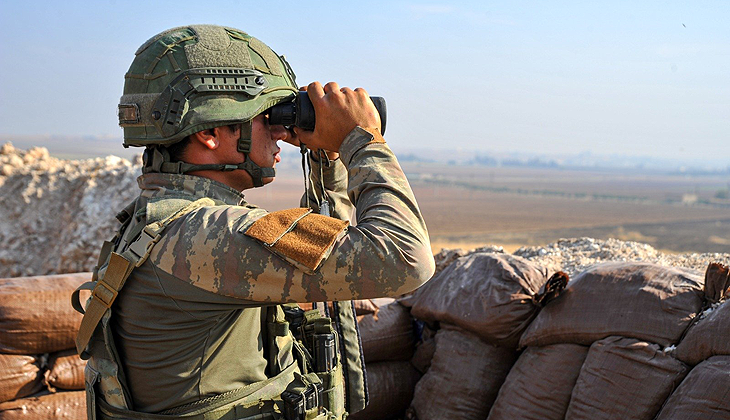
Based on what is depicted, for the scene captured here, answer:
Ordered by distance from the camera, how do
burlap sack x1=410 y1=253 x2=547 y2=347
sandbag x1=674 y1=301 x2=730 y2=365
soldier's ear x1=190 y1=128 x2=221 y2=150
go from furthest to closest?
burlap sack x1=410 y1=253 x2=547 y2=347 < sandbag x1=674 y1=301 x2=730 y2=365 < soldier's ear x1=190 y1=128 x2=221 y2=150

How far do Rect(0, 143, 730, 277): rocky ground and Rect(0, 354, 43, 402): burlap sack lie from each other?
3.48m

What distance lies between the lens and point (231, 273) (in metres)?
1.45

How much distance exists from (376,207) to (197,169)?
21.1 inches

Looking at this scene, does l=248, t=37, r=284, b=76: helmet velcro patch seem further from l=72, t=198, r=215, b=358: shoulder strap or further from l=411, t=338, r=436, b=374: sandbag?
l=411, t=338, r=436, b=374: sandbag

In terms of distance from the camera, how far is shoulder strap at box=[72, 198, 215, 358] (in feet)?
5.02

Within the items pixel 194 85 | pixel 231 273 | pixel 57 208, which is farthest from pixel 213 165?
pixel 57 208

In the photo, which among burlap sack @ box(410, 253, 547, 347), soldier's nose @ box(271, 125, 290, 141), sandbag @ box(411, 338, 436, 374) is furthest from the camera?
sandbag @ box(411, 338, 436, 374)

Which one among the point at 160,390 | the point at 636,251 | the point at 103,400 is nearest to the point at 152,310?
the point at 160,390

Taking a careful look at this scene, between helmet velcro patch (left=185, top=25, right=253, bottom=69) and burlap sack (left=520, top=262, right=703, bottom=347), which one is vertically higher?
helmet velcro patch (left=185, top=25, right=253, bottom=69)

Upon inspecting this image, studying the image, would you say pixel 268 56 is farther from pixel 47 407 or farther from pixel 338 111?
pixel 47 407

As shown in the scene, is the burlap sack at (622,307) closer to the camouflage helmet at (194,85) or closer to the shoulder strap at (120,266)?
the camouflage helmet at (194,85)

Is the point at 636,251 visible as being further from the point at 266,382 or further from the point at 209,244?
the point at 209,244

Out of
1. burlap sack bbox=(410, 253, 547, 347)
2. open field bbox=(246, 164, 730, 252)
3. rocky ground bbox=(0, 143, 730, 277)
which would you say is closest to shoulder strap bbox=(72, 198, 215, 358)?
burlap sack bbox=(410, 253, 547, 347)

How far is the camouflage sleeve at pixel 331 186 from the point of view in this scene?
218 centimetres
